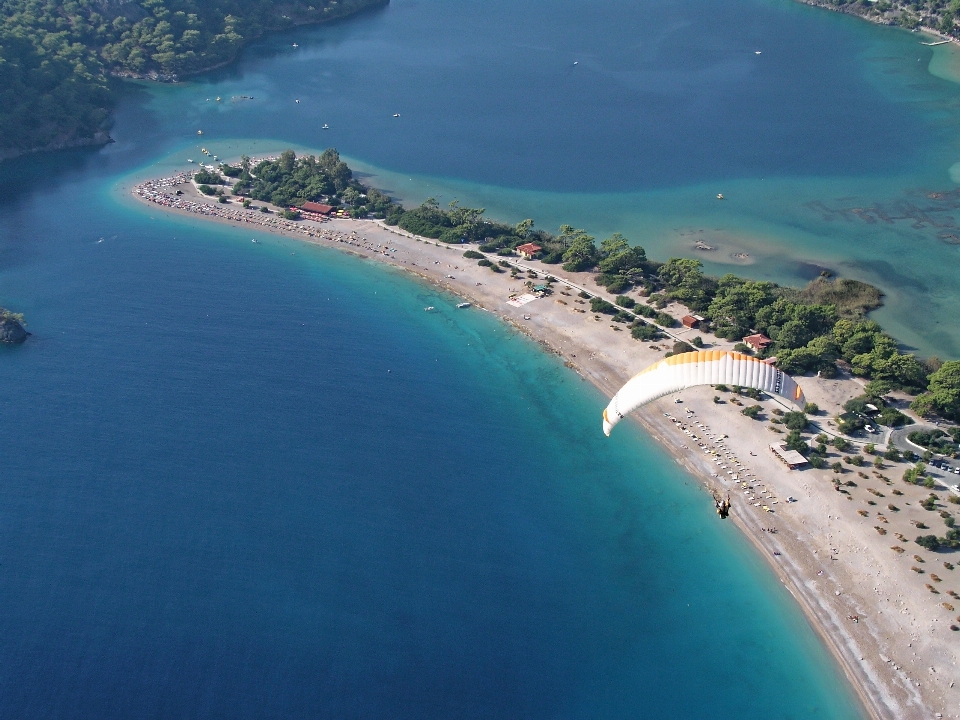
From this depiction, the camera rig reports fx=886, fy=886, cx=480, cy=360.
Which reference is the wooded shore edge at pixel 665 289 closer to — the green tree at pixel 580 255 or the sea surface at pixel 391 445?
the green tree at pixel 580 255

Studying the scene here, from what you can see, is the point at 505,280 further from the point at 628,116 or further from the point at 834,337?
the point at 628,116

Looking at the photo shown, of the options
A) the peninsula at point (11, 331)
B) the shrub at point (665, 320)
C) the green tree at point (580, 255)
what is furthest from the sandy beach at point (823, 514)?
the peninsula at point (11, 331)

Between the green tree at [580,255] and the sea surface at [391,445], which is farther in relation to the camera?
the green tree at [580,255]

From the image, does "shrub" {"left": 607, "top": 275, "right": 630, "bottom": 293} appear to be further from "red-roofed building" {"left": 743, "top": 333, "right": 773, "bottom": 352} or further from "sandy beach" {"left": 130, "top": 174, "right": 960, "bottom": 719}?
"red-roofed building" {"left": 743, "top": 333, "right": 773, "bottom": 352}

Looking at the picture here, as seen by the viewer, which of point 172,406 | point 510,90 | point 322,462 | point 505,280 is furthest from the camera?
point 510,90

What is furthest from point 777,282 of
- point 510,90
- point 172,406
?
point 510,90

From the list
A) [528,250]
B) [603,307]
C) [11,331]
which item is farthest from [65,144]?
[603,307]

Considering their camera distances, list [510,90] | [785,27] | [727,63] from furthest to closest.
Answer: [785,27] < [727,63] < [510,90]
